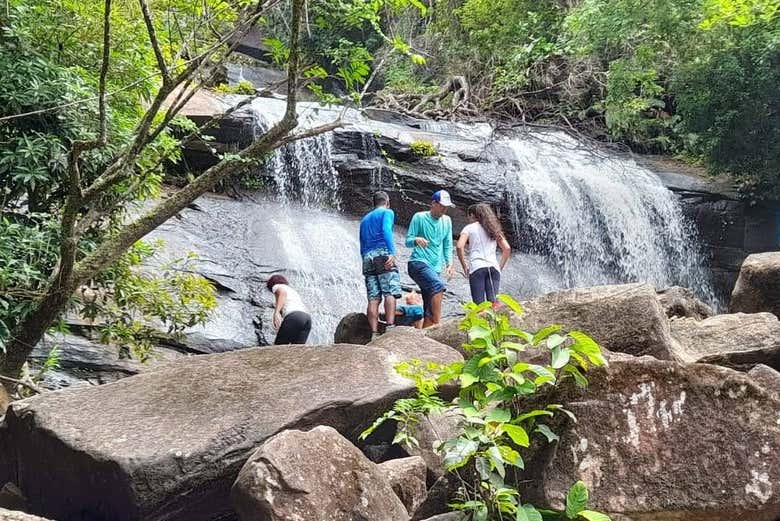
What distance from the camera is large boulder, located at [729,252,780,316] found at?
718cm

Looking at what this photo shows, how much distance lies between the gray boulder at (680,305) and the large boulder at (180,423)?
12.4 feet

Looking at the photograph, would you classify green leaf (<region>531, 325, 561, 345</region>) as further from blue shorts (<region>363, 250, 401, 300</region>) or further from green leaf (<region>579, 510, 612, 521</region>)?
blue shorts (<region>363, 250, 401, 300</region>)

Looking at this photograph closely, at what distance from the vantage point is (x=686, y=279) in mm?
14961

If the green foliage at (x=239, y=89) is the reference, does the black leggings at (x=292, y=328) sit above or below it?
below

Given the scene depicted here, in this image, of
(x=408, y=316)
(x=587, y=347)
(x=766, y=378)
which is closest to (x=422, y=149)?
(x=408, y=316)

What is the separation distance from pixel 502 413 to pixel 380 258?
17.3 feet

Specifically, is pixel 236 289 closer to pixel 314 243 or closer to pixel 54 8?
pixel 314 243

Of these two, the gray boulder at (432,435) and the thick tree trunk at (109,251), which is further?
the thick tree trunk at (109,251)

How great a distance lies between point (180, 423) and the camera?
444 centimetres

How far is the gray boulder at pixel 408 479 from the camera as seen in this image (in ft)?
13.1

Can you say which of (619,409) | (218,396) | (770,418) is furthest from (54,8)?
(770,418)

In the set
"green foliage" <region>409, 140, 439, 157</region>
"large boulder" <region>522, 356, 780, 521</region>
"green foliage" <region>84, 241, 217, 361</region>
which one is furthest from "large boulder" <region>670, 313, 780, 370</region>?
"green foliage" <region>409, 140, 439, 157</region>

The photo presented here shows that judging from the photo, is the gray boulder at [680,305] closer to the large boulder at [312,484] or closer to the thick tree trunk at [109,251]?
the thick tree trunk at [109,251]

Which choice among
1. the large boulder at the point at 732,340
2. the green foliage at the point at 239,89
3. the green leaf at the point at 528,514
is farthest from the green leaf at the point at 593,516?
the green foliage at the point at 239,89
